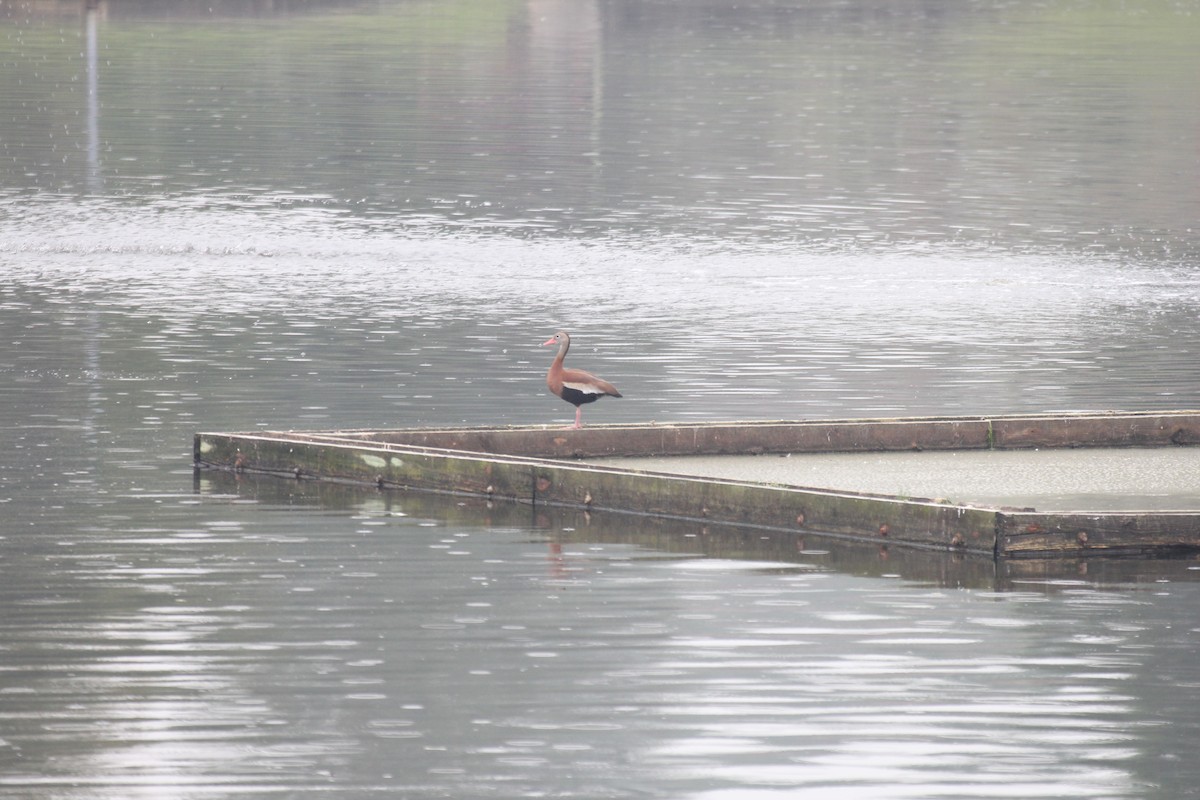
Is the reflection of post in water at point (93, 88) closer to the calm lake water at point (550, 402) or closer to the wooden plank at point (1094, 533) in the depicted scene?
the calm lake water at point (550, 402)

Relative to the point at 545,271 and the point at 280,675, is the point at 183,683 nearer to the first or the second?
the point at 280,675

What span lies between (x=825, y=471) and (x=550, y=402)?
3575 millimetres

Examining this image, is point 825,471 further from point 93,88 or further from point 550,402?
point 93,88

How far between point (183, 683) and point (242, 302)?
43.9ft

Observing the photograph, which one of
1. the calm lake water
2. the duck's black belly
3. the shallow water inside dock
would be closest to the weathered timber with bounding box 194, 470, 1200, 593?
the calm lake water

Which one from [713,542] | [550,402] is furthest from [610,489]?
[550,402]

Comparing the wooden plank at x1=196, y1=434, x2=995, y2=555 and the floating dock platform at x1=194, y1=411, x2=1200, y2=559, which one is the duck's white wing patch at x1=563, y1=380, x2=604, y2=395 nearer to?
the floating dock platform at x1=194, y1=411, x2=1200, y2=559

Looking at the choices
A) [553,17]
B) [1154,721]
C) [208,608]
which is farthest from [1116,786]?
[553,17]

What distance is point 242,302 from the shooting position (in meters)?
23.0

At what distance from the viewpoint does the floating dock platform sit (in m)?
12.6

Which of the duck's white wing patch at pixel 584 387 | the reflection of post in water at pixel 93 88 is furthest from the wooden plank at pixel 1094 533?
the reflection of post in water at pixel 93 88

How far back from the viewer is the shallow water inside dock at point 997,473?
13836mm

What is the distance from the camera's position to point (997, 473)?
14.6 m

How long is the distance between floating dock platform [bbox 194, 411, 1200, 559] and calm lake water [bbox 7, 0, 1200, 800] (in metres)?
0.22
